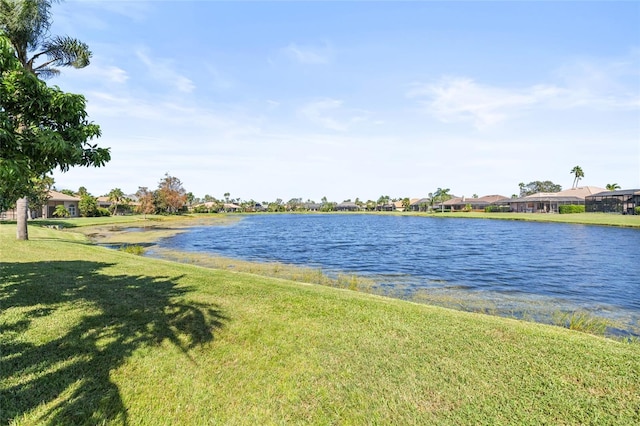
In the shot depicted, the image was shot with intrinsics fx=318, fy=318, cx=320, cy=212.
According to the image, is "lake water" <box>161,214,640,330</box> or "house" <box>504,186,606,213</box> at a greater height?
"house" <box>504,186,606,213</box>

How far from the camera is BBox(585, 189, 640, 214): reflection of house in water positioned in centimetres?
7044

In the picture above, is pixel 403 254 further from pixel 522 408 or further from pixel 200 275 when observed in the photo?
pixel 522 408

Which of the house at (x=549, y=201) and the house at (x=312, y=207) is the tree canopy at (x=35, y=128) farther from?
Answer: the house at (x=312, y=207)

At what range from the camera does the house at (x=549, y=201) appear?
94000 mm

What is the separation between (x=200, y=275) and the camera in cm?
1071

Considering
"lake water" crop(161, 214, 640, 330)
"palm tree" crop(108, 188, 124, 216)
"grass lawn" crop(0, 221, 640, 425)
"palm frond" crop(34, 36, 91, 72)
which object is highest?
"palm frond" crop(34, 36, 91, 72)

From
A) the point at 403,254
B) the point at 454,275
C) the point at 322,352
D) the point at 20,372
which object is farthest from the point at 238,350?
the point at 403,254

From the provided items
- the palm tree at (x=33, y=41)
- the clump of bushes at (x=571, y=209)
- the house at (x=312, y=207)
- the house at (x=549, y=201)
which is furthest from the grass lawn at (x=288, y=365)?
the house at (x=312, y=207)

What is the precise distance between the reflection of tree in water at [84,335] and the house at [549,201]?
110846 mm

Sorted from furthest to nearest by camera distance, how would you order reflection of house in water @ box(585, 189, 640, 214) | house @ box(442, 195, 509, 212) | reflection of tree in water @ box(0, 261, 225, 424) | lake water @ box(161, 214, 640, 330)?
house @ box(442, 195, 509, 212), reflection of house in water @ box(585, 189, 640, 214), lake water @ box(161, 214, 640, 330), reflection of tree in water @ box(0, 261, 225, 424)

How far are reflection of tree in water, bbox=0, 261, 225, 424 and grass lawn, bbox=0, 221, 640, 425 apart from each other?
23 millimetres

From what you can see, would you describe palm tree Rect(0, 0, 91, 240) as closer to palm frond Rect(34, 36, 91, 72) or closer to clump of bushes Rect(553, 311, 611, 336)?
palm frond Rect(34, 36, 91, 72)

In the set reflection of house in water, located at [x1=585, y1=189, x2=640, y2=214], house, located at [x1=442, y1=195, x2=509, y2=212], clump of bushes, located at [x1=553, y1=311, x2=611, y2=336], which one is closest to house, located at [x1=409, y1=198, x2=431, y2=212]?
house, located at [x1=442, y1=195, x2=509, y2=212]

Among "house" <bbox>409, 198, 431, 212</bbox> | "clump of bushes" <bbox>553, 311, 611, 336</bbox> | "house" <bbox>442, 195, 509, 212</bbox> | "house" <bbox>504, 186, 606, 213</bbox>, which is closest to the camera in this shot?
"clump of bushes" <bbox>553, 311, 611, 336</bbox>
